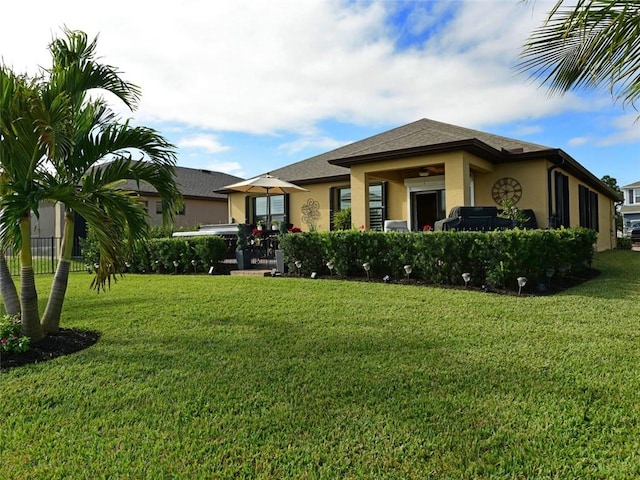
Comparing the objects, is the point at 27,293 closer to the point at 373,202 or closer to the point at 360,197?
the point at 360,197

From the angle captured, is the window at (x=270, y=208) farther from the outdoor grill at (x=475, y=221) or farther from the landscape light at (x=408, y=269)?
the landscape light at (x=408, y=269)

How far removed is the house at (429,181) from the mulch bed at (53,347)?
8656 mm

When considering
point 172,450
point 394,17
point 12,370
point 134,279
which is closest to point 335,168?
point 394,17

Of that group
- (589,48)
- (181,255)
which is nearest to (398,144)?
(181,255)

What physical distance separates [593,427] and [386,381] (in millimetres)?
1312

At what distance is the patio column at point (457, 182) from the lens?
10.7m

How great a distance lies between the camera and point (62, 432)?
103 inches

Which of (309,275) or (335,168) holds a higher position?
(335,168)

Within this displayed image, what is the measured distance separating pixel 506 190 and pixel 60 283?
11.4m

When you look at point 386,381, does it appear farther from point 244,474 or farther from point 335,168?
point 335,168

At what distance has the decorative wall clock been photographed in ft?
39.9

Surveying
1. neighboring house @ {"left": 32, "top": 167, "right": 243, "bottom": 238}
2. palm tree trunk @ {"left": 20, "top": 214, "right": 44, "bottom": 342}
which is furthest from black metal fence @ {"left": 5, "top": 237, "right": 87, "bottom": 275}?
palm tree trunk @ {"left": 20, "top": 214, "right": 44, "bottom": 342}

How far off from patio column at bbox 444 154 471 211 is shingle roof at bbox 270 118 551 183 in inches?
22.6

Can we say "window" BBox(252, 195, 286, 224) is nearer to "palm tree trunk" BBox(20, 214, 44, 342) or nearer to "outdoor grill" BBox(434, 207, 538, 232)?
"outdoor grill" BBox(434, 207, 538, 232)
